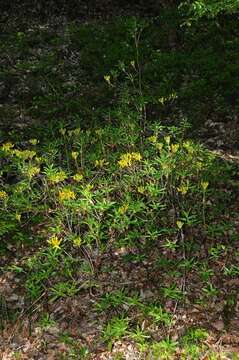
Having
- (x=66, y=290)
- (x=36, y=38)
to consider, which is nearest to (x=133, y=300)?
(x=66, y=290)

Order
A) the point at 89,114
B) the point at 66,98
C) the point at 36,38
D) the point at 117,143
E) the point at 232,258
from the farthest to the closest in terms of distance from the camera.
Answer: the point at 36,38, the point at 66,98, the point at 89,114, the point at 117,143, the point at 232,258

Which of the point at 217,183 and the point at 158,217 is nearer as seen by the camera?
the point at 158,217

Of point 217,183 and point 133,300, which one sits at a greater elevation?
point 217,183

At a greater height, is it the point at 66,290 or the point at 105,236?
the point at 105,236

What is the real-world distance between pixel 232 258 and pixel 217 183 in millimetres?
1233

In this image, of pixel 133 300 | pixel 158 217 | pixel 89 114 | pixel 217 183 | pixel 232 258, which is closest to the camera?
pixel 133 300

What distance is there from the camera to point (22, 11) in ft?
39.9

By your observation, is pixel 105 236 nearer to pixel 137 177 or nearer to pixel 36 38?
pixel 137 177

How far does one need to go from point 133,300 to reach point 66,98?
497 cm

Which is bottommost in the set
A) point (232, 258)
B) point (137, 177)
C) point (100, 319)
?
point (100, 319)

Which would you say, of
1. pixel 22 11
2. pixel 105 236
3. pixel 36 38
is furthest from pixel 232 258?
pixel 22 11

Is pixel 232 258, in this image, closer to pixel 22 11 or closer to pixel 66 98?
pixel 66 98

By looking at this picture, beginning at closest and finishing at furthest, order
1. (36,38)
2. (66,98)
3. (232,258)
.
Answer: (232,258)
(66,98)
(36,38)

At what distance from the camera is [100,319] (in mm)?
4488
